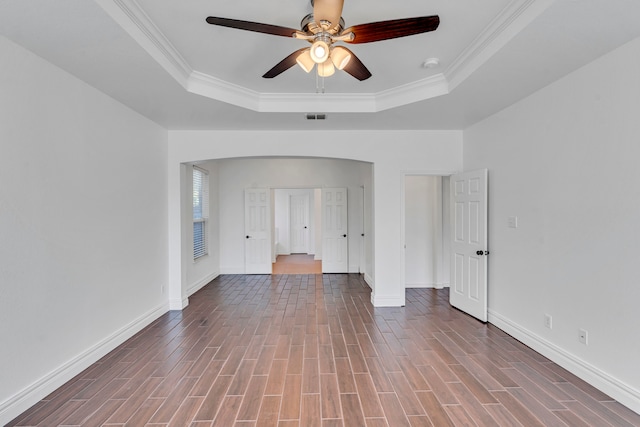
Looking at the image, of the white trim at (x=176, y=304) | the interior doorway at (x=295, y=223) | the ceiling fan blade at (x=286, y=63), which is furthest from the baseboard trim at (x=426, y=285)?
the interior doorway at (x=295, y=223)

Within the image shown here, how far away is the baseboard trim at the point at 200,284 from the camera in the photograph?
5.50 m

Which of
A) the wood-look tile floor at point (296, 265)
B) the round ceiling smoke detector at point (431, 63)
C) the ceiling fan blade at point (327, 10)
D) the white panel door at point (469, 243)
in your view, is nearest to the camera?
the ceiling fan blade at point (327, 10)

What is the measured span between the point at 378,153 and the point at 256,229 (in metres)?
3.53

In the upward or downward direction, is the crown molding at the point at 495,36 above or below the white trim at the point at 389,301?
above

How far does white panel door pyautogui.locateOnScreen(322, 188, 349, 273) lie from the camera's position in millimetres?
7156

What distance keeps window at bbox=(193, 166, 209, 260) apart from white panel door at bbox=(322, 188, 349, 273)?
248cm

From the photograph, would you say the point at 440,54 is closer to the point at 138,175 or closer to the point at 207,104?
the point at 207,104

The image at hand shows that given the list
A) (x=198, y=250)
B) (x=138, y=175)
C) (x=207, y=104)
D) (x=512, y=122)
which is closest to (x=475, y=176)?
(x=512, y=122)

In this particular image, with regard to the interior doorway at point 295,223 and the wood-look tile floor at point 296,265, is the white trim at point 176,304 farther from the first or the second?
the interior doorway at point 295,223

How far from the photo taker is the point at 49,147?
257 centimetres

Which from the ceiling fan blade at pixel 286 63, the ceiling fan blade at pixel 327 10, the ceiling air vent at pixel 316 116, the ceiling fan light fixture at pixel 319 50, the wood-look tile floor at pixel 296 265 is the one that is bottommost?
the wood-look tile floor at pixel 296 265

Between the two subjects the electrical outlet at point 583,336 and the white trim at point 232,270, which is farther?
the white trim at point 232,270

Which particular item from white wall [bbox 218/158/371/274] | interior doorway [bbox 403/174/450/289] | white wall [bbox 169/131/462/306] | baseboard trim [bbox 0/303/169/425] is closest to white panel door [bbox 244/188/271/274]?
white wall [bbox 218/158/371/274]

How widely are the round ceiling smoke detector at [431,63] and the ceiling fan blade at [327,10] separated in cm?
142
